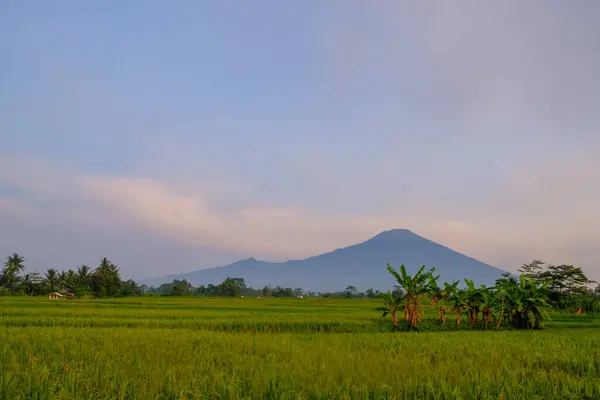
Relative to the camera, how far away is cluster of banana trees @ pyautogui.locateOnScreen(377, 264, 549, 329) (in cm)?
1530

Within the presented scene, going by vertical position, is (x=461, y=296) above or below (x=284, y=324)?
above

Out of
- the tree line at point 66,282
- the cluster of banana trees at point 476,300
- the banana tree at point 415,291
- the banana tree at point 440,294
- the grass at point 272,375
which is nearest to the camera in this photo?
the grass at point 272,375

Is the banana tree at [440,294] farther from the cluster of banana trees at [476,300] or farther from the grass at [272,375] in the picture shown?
the grass at [272,375]

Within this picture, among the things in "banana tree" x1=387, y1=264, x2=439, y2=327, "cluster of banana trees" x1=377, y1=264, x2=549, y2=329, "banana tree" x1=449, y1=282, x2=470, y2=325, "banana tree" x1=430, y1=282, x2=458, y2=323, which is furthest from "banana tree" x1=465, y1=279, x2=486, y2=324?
"banana tree" x1=387, y1=264, x2=439, y2=327

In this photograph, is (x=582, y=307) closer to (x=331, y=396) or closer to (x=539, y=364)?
(x=539, y=364)

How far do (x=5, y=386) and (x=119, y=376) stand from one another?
1067 mm

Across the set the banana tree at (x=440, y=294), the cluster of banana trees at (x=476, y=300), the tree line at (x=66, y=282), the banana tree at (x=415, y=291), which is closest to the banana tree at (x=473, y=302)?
the cluster of banana trees at (x=476, y=300)

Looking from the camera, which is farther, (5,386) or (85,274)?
(85,274)

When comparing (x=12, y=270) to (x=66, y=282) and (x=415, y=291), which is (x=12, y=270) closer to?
(x=66, y=282)

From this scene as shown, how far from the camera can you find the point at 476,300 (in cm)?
1658

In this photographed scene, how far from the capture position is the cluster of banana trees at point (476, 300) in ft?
50.2

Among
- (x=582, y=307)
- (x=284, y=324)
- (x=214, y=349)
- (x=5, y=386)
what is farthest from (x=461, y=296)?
(x=582, y=307)

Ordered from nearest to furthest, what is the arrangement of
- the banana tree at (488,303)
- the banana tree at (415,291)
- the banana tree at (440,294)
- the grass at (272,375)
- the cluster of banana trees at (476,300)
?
the grass at (272,375), the banana tree at (415,291), the cluster of banana trees at (476,300), the banana tree at (440,294), the banana tree at (488,303)

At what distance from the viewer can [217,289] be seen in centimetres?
9019
